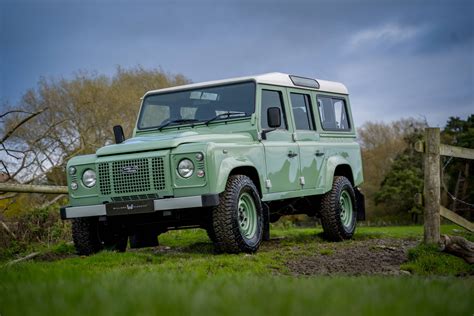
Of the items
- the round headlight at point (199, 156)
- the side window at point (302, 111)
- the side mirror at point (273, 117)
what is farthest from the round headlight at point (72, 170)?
the side window at point (302, 111)

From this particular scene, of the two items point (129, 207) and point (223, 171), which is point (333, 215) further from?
point (129, 207)

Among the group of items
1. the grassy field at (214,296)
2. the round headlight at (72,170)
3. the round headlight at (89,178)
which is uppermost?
the round headlight at (72,170)

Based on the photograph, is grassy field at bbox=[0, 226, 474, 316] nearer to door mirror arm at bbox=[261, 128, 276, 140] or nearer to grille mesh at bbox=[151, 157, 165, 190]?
grille mesh at bbox=[151, 157, 165, 190]

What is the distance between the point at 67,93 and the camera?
39500 millimetres

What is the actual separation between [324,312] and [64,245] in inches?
353

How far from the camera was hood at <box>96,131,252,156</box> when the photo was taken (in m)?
9.16

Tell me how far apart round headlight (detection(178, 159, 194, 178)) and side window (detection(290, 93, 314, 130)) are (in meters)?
2.98

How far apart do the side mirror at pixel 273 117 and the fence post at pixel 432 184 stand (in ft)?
6.76

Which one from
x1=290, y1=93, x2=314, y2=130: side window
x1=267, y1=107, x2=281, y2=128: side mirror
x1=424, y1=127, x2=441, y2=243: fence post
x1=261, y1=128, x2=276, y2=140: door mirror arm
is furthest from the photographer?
x1=290, y1=93, x2=314, y2=130: side window

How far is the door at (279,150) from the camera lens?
1043 centimetres

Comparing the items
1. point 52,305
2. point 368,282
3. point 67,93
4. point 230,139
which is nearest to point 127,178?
point 230,139

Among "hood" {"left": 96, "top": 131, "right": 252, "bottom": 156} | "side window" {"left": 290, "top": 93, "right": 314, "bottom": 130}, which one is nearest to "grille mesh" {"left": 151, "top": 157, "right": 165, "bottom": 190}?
"hood" {"left": 96, "top": 131, "right": 252, "bottom": 156}

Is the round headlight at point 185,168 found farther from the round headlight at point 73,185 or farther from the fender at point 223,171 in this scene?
the round headlight at point 73,185

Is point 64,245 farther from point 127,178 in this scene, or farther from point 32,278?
point 32,278
